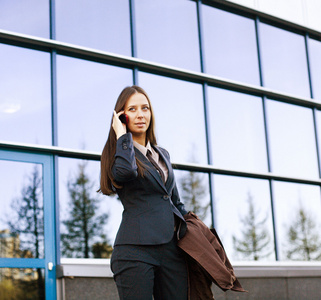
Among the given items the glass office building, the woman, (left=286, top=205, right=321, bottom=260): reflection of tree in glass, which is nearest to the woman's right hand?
the woman

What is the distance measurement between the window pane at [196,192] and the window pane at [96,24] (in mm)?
1514

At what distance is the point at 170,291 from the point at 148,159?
62cm

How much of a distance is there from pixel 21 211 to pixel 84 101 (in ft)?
4.38

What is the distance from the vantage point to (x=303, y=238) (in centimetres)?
776

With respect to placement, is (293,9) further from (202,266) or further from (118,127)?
(202,266)

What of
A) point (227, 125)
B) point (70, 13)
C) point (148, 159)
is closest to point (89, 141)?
point (70, 13)

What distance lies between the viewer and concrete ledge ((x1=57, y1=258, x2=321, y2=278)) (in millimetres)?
5535

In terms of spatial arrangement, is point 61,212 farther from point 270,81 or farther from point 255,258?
point 270,81

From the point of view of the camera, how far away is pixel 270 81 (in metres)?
7.97

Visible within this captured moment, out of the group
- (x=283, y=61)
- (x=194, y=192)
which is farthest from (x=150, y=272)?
(x=283, y=61)

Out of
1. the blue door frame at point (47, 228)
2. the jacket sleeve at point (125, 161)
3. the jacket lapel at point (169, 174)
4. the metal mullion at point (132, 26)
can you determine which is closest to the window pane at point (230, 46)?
the metal mullion at point (132, 26)

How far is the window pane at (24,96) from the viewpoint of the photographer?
5711 millimetres

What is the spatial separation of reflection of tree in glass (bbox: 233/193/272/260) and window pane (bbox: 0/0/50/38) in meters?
3.08

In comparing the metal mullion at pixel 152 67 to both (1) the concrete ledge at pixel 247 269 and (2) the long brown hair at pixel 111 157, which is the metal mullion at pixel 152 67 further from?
(2) the long brown hair at pixel 111 157
